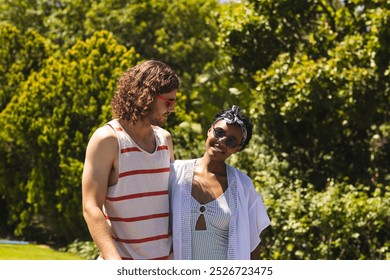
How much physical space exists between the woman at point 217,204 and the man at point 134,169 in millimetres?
92

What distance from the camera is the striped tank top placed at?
3.44 meters

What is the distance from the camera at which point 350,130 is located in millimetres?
9914

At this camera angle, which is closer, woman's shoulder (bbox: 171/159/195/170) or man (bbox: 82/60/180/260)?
man (bbox: 82/60/180/260)

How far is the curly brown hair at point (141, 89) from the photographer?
3477 mm

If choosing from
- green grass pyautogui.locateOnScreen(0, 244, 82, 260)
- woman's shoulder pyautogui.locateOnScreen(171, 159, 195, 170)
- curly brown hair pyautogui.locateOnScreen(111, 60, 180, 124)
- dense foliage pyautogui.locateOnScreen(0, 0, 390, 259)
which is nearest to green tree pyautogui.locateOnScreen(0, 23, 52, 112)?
dense foliage pyautogui.locateOnScreen(0, 0, 390, 259)

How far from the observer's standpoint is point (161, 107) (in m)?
3.54

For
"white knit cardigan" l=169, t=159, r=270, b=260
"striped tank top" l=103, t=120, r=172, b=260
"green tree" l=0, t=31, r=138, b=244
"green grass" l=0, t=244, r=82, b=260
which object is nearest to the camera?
"striped tank top" l=103, t=120, r=172, b=260

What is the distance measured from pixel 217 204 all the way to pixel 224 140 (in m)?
0.32

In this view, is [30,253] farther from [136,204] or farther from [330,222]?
[136,204]

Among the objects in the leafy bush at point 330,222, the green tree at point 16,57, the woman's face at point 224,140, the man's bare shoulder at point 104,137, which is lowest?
the leafy bush at point 330,222

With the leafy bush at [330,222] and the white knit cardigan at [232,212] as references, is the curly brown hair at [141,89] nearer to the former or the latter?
the white knit cardigan at [232,212]

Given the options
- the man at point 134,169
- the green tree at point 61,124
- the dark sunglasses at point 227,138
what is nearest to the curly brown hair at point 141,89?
the man at point 134,169

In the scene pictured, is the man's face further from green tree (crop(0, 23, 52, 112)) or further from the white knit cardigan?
green tree (crop(0, 23, 52, 112))
